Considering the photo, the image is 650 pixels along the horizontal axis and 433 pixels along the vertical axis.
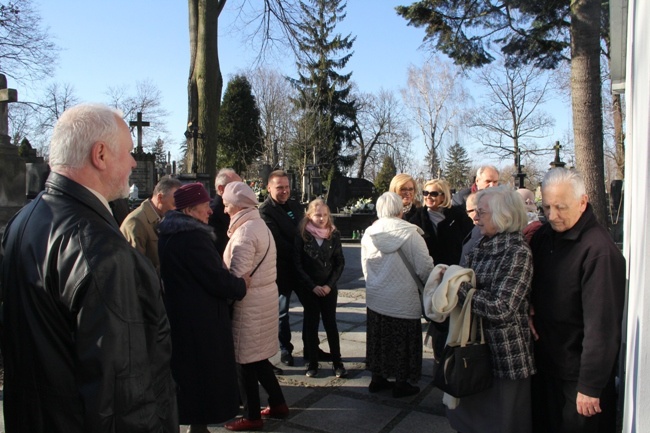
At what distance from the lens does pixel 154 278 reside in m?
1.74

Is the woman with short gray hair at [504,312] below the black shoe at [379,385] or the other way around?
the other way around

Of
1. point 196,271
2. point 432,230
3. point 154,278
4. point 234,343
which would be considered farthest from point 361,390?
point 154,278

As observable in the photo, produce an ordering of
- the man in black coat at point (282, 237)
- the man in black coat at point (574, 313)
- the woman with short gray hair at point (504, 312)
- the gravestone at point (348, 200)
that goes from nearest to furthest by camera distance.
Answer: the man in black coat at point (574, 313)
the woman with short gray hair at point (504, 312)
the man in black coat at point (282, 237)
the gravestone at point (348, 200)

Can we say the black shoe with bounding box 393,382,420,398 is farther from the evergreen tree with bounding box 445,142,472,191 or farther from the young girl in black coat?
the evergreen tree with bounding box 445,142,472,191

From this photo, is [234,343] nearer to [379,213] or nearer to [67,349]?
[379,213]

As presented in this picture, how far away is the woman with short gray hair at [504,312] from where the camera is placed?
8.87 ft

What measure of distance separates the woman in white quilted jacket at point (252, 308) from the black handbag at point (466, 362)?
4.53 feet

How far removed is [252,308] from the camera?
12.1 ft

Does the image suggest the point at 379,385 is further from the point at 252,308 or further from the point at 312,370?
the point at 252,308

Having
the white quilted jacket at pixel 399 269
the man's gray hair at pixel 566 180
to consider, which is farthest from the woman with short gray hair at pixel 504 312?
the white quilted jacket at pixel 399 269

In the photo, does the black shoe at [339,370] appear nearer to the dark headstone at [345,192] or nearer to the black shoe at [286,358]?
the black shoe at [286,358]

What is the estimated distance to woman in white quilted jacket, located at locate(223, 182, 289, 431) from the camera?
3.63 metres

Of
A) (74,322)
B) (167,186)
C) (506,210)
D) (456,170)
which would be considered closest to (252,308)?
(167,186)

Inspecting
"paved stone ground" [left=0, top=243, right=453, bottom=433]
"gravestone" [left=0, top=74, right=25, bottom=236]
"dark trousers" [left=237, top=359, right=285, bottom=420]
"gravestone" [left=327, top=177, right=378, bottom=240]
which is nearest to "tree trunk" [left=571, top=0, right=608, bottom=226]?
"paved stone ground" [left=0, top=243, right=453, bottom=433]
